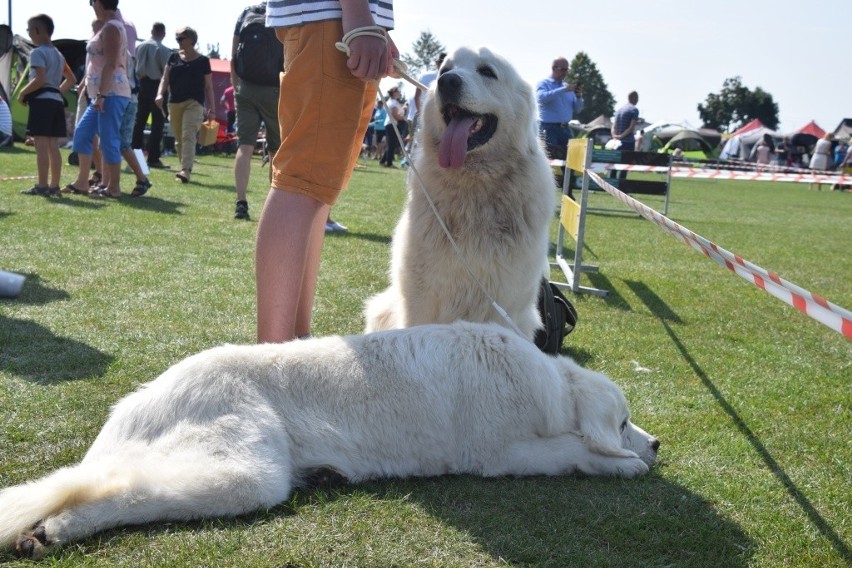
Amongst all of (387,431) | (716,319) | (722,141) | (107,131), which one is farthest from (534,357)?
(722,141)

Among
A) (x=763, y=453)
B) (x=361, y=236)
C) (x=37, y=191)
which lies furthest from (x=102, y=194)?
(x=763, y=453)

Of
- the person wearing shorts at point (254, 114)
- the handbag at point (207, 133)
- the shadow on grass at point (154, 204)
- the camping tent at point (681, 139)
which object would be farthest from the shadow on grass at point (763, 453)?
the camping tent at point (681, 139)

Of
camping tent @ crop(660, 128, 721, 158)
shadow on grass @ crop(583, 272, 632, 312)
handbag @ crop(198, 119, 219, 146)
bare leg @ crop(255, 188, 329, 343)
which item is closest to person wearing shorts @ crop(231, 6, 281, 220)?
shadow on grass @ crop(583, 272, 632, 312)

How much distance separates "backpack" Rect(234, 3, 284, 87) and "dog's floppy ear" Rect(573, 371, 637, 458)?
5.60 meters

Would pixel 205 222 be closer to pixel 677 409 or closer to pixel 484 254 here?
pixel 484 254

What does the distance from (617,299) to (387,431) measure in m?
4.00

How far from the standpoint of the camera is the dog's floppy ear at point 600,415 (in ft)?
8.72

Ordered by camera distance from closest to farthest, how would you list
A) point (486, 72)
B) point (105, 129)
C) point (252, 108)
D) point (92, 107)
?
point (486, 72)
point (252, 108)
point (105, 129)
point (92, 107)

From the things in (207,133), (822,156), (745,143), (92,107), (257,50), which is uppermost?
(745,143)

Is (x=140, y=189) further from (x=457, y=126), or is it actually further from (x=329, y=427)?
(x=329, y=427)

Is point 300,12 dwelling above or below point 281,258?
above

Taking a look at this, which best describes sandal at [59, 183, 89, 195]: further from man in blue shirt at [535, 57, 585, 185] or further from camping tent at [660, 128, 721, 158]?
camping tent at [660, 128, 721, 158]

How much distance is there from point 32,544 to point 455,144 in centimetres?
234

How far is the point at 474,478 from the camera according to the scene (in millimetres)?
2590
